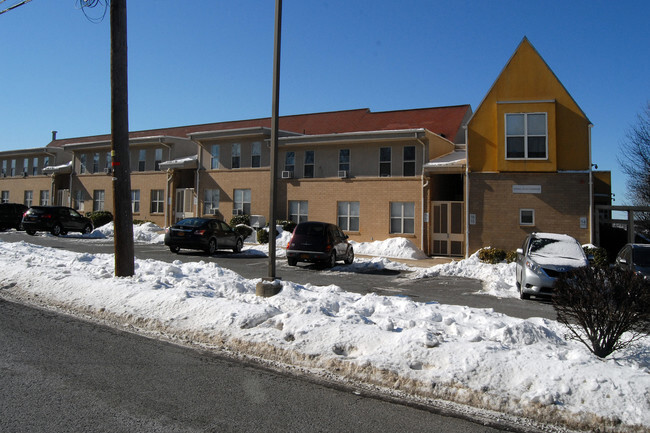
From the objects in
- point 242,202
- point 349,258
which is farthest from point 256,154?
point 349,258

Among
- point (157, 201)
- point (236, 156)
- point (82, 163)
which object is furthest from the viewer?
point (82, 163)

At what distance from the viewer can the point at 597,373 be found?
5055mm

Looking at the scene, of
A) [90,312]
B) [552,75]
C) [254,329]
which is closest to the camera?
[254,329]

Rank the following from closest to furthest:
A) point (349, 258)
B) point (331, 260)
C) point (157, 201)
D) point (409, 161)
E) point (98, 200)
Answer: point (331, 260), point (349, 258), point (409, 161), point (157, 201), point (98, 200)

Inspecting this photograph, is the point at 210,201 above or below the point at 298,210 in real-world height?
above

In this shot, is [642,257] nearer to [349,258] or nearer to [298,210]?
[349,258]

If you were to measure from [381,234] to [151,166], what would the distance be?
61.7 feet

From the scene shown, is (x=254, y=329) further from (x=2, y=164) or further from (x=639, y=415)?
(x=2, y=164)

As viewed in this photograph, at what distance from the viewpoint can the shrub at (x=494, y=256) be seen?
19.1 m

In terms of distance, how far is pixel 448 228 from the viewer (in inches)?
941

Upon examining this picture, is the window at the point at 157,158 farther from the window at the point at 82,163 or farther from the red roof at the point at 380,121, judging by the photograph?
the red roof at the point at 380,121

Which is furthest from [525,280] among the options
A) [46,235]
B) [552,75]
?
[46,235]

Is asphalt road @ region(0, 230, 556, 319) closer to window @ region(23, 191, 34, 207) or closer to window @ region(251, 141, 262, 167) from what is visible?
window @ region(251, 141, 262, 167)

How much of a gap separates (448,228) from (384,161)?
Answer: 15.5 feet
